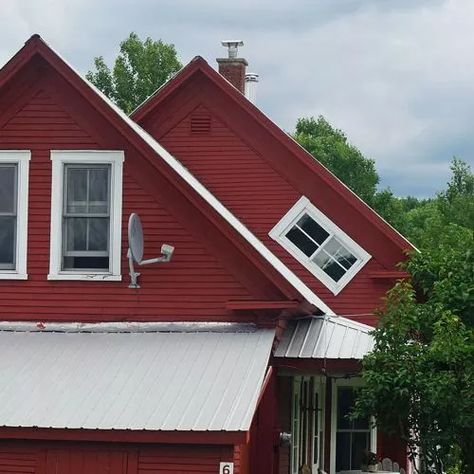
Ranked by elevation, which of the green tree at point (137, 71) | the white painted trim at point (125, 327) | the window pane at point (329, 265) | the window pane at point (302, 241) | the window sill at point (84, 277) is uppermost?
the green tree at point (137, 71)

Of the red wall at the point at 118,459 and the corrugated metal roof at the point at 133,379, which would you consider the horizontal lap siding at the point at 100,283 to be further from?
the red wall at the point at 118,459

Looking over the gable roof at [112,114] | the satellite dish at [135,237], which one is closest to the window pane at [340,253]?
the gable roof at [112,114]

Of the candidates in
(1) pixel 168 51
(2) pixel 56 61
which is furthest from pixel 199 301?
(1) pixel 168 51

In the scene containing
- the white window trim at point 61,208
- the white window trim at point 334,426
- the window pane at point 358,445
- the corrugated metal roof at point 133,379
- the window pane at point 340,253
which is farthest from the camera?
the window pane at point 340,253

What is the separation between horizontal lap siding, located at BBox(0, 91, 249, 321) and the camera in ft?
54.6

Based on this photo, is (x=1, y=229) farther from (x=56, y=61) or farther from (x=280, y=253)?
(x=280, y=253)

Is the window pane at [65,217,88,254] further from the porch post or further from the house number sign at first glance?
the porch post

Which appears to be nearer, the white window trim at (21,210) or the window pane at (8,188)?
the white window trim at (21,210)

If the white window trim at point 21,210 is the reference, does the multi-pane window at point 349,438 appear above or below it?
below

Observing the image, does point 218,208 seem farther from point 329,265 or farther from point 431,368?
point 329,265

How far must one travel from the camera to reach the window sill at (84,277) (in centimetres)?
1683

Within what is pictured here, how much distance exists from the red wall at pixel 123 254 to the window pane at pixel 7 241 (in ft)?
0.90

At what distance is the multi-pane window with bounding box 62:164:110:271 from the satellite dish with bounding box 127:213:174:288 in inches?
22.0

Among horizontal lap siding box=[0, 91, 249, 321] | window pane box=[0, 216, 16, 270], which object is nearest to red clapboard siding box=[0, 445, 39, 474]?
horizontal lap siding box=[0, 91, 249, 321]
